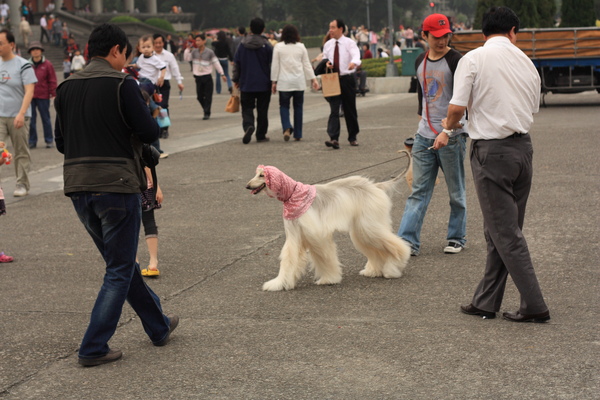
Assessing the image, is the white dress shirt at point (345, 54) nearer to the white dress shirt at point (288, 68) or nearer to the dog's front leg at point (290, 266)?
the white dress shirt at point (288, 68)

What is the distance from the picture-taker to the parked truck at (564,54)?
63.3 feet

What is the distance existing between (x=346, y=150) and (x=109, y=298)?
936 centimetres

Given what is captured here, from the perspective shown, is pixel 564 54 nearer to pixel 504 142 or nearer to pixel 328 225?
pixel 328 225

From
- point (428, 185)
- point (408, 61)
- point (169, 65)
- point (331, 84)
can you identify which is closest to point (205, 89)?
point (169, 65)

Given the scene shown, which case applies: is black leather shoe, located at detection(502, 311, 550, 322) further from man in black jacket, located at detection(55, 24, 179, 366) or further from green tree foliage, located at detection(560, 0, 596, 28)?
green tree foliage, located at detection(560, 0, 596, 28)

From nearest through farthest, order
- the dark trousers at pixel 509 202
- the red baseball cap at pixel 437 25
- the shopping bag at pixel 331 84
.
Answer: the dark trousers at pixel 509 202 < the red baseball cap at pixel 437 25 < the shopping bag at pixel 331 84

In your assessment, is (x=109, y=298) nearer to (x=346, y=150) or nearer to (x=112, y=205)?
(x=112, y=205)

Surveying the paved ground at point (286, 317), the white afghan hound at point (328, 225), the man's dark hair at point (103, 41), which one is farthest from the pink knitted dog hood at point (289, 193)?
the man's dark hair at point (103, 41)

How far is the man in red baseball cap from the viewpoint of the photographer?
23.4 ft

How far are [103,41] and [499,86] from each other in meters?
2.41

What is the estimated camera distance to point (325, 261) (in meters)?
6.56

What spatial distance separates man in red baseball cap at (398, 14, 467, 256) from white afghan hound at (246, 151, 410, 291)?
0.60 metres

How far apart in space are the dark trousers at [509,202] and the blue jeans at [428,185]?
5.72ft

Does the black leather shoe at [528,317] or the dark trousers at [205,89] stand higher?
the dark trousers at [205,89]
